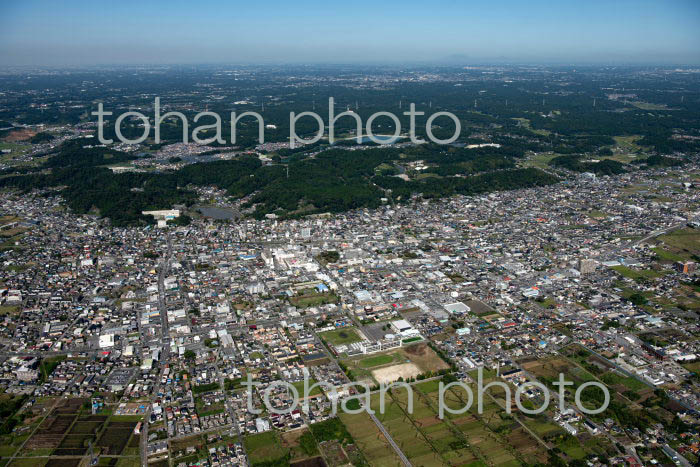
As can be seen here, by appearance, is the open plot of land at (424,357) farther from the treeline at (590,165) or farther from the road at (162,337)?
the treeline at (590,165)

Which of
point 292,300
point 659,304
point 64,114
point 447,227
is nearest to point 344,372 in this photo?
point 292,300

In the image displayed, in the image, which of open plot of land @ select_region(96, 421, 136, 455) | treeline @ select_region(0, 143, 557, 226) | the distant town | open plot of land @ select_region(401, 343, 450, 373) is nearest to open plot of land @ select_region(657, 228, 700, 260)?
the distant town

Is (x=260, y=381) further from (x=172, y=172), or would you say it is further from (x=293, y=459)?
(x=172, y=172)

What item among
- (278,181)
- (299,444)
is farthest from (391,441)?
(278,181)

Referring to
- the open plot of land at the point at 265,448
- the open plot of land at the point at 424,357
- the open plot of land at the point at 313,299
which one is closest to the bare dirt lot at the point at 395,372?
the open plot of land at the point at 424,357

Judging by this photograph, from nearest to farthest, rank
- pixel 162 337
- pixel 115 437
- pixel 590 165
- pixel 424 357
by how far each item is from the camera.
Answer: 1. pixel 115 437
2. pixel 424 357
3. pixel 162 337
4. pixel 590 165

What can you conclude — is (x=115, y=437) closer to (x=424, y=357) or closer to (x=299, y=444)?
(x=299, y=444)
